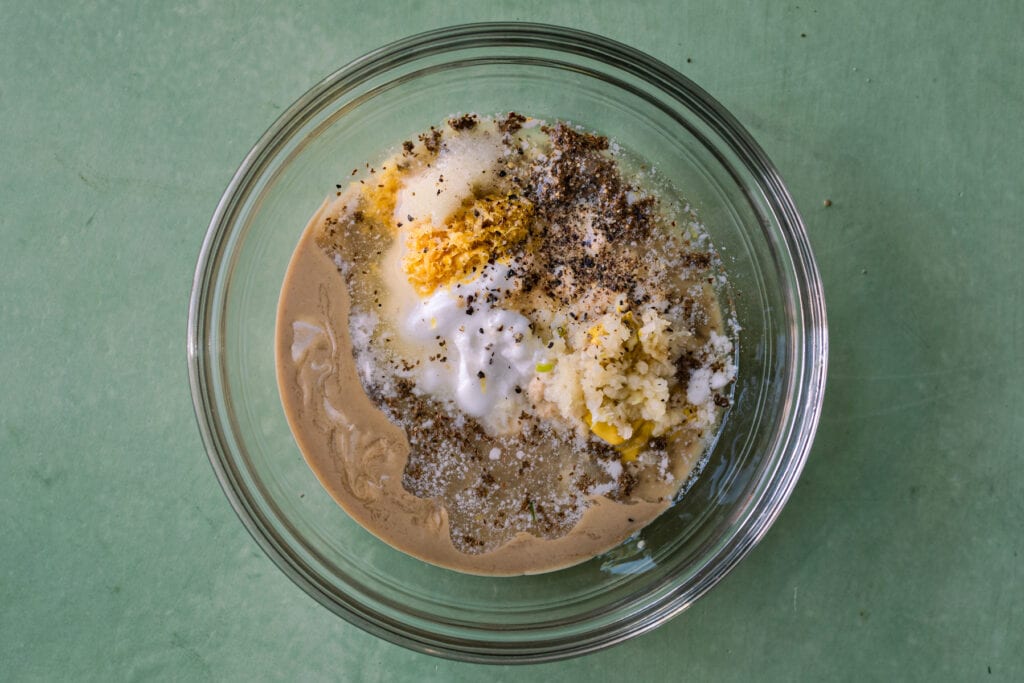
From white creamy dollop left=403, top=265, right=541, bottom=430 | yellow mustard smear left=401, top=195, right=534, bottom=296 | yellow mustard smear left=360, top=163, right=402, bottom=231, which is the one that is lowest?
white creamy dollop left=403, top=265, right=541, bottom=430

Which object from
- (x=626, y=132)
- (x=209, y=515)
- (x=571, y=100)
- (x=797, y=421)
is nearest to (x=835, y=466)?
(x=797, y=421)

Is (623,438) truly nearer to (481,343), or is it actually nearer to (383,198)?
(481,343)

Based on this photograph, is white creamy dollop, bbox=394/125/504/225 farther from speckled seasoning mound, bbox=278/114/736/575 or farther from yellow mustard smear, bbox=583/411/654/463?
yellow mustard smear, bbox=583/411/654/463

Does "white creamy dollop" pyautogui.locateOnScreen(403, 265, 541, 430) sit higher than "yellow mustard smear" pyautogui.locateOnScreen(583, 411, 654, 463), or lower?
higher

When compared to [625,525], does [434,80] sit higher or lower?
higher

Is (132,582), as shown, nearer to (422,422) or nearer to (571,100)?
(422,422)

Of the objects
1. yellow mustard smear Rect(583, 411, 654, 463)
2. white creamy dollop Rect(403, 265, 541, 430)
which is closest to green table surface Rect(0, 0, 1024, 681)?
yellow mustard smear Rect(583, 411, 654, 463)

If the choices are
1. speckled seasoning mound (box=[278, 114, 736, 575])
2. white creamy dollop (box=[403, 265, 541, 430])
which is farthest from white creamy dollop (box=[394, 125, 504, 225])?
white creamy dollop (box=[403, 265, 541, 430])

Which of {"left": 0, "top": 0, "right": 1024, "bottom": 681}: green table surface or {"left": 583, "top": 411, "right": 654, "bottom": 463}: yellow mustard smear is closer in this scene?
{"left": 583, "top": 411, "right": 654, "bottom": 463}: yellow mustard smear
